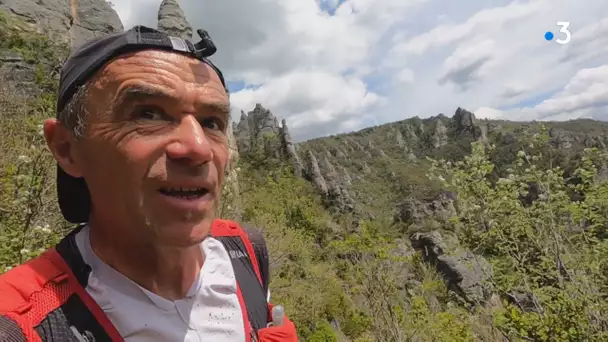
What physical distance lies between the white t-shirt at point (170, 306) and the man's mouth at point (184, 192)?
0.26 m

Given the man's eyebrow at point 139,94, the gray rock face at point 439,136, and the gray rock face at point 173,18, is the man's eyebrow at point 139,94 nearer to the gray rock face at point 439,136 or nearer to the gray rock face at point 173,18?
the gray rock face at point 173,18

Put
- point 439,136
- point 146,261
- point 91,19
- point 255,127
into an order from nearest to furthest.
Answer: point 146,261 < point 91,19 < point 255,127 < point 439,136

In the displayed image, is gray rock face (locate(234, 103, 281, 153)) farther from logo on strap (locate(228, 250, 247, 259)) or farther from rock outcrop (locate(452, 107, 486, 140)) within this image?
logo on strap (locate(228, 250, 247, 259))

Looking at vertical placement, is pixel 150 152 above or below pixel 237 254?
above

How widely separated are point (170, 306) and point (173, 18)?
32.8 meters

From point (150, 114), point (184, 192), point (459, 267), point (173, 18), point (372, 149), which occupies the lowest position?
point (459, 267)

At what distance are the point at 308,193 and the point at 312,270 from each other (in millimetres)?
17853

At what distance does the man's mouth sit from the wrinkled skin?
1 cm

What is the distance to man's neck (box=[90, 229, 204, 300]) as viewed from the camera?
1101 millimetres

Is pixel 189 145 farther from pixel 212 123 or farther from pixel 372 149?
pixel 372 149

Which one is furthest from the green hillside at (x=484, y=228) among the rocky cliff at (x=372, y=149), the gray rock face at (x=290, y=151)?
the gray rock face at (x=290, y=151)

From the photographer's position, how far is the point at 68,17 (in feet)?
77.2

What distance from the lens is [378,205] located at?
5809 centimetres

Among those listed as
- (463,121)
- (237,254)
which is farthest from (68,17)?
(463,121)
